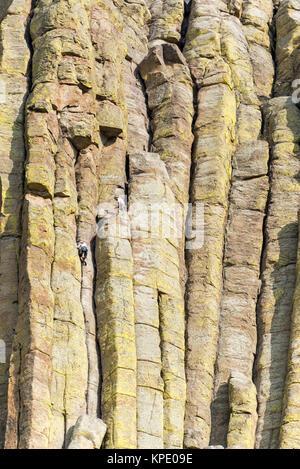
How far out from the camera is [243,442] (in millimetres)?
80562

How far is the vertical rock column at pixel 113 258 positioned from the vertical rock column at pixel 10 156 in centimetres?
436

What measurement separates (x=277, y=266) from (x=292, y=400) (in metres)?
10.2

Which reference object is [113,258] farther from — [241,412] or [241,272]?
[241,412]

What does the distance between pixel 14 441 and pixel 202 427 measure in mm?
10828

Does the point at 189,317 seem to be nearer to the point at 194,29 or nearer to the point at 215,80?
the point at 215,80

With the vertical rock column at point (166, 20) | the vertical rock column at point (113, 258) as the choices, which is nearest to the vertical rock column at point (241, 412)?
the vertical rock column at point (113, 258)

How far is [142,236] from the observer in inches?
3396

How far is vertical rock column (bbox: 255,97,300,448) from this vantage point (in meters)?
83.4

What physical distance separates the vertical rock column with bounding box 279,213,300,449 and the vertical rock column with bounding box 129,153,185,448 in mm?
5256

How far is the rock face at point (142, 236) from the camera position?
8012 centimetres

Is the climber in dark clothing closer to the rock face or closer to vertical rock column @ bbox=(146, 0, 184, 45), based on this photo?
the rock face

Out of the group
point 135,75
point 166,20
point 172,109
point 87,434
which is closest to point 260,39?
point 166,20

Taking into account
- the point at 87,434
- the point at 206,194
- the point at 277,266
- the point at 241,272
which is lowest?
the point at 87,434
